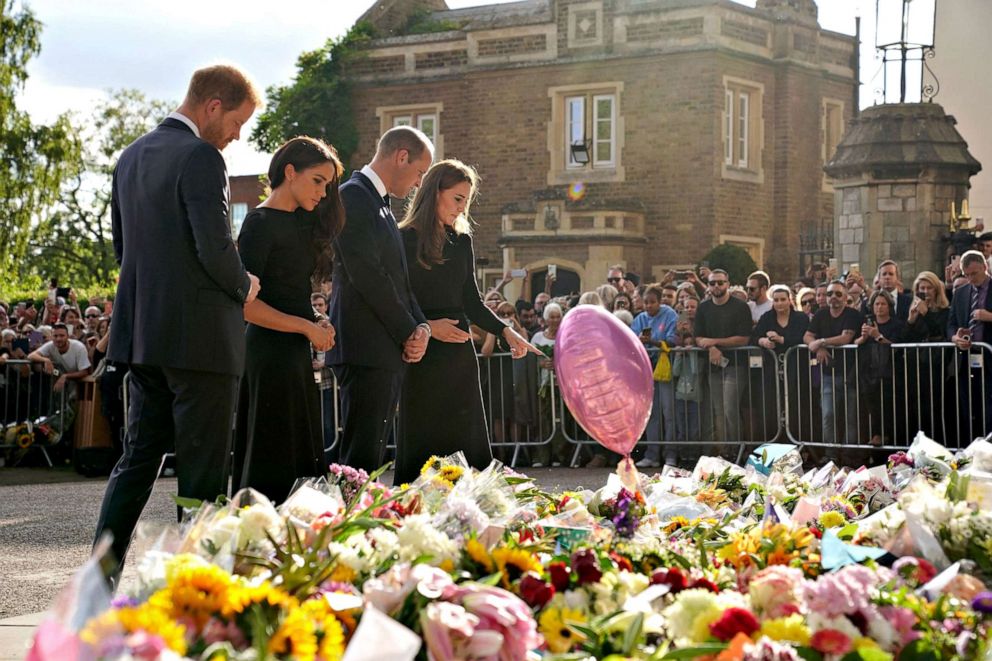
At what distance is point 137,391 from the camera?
5324 millimetres

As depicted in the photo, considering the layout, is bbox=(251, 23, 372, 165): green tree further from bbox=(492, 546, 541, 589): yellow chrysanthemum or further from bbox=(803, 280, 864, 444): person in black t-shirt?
bbox=(492, 546, 541, 589): yellow chrysanthemum

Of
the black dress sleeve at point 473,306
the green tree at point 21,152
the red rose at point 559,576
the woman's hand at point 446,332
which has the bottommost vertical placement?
the red rose at point 559,576

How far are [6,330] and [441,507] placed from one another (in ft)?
44.4

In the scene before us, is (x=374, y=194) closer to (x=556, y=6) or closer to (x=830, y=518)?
(x=830, y=518)

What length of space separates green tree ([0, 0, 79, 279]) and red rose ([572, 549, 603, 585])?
101 ft

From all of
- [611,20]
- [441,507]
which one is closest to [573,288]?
[611,20]

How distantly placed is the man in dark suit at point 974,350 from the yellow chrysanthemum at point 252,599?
387 inches

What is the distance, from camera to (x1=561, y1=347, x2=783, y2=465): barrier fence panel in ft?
43.1

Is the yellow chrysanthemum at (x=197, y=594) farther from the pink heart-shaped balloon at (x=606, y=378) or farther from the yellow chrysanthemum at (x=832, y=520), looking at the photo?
the pink heart-shaped balloon at (x=606, y=378)

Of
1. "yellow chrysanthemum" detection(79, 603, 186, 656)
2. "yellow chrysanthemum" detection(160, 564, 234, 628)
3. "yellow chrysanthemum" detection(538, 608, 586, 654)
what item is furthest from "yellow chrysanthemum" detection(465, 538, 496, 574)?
"yellow chrysanthemum" detection(79, 603, 186, 656)

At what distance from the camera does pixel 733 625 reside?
2922 mm

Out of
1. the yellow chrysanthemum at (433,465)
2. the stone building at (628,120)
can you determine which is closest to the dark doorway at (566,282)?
the stone building at (628,120)

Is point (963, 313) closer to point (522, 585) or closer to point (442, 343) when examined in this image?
point (442, 343)

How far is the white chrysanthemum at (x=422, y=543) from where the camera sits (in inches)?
130
